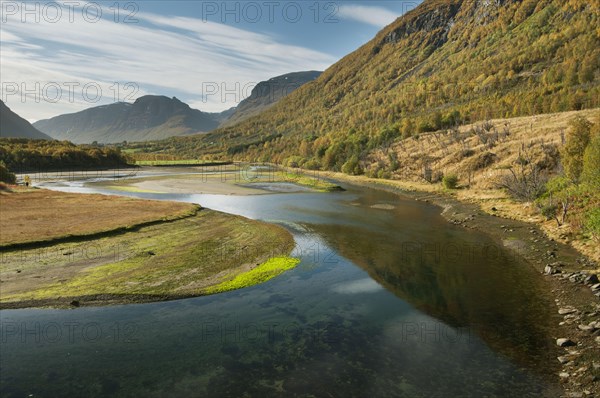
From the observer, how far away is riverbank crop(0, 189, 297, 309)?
86.1ft

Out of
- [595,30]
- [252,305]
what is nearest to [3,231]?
[252,305]

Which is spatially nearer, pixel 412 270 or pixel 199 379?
pixel 199 379

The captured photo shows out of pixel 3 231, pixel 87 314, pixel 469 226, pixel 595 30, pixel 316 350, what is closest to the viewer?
pixel 316 350

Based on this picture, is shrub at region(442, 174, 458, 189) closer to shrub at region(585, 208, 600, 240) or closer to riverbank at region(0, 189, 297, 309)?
shrub at region(585, 208, 600, 240)

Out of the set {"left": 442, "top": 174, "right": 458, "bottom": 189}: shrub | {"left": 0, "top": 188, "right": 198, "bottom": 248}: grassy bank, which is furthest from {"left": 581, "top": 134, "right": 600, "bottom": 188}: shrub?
{"left": 0, "top": 188, "right": 198, "bottom": 248}: grassy bank

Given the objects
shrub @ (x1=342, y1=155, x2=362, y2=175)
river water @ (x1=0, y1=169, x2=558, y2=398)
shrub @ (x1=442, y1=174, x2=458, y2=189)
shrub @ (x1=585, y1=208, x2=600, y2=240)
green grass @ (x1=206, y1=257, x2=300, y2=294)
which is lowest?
river water @ (x1=0, y1=169, x2=558, y2=398)

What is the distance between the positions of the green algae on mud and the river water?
1.82 meters

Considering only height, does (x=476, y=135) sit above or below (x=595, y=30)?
below

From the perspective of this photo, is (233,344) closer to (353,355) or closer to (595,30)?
(353,355)

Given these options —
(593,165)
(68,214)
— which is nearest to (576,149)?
(593,165)

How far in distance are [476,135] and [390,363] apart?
10422cm

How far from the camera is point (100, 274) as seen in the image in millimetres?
29250

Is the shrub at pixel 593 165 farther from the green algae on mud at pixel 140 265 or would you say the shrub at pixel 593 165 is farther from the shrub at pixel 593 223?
the green algae on mud at pixel 140 265

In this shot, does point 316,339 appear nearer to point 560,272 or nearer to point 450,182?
point 560,272
